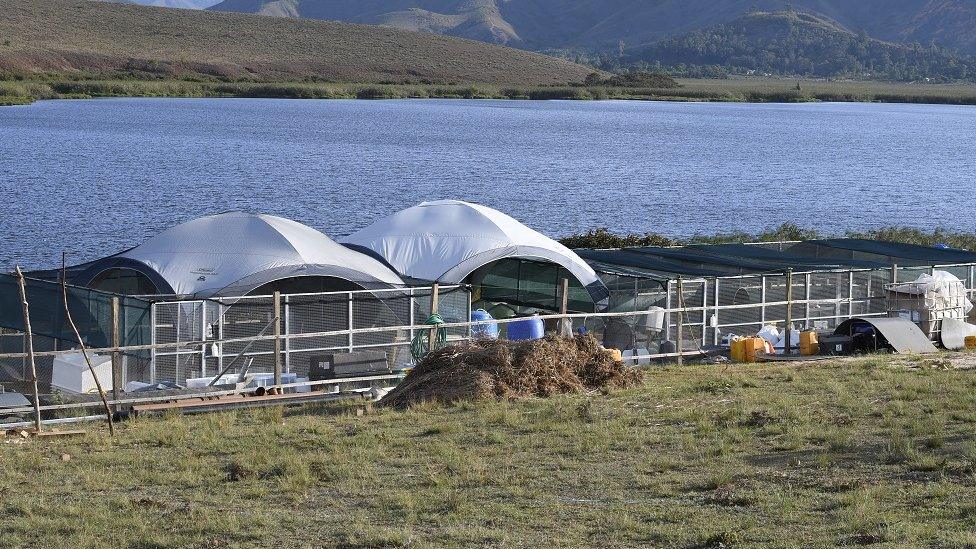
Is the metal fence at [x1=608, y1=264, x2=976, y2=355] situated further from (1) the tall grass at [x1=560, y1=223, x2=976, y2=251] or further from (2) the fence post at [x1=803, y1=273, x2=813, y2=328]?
(1) the tall grass at [x1=560, y1=223, x2=976, y2=251]

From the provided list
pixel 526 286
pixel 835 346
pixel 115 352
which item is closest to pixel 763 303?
pixel 835 346

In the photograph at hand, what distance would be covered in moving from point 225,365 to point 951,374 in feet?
36.4

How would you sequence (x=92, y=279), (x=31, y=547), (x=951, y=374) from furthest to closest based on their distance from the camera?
1. (x=92, y=279)
2. (x=951, y=374)
3. (x=31, y=547)

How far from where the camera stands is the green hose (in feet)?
69.3

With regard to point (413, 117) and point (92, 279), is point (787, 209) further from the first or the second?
point (413, 117)

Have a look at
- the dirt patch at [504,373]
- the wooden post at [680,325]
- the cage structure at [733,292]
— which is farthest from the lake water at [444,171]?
the dirt patch at [504,373]

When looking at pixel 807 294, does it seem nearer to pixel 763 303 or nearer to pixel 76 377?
pixel 763 303

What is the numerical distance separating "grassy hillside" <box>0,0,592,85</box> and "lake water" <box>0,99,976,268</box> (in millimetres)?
5552

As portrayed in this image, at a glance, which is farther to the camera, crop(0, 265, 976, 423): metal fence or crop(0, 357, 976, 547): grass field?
crop(0, 265, 976, 423): metal fence

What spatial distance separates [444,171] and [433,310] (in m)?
64.1

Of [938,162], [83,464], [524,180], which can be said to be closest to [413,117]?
[938,162]

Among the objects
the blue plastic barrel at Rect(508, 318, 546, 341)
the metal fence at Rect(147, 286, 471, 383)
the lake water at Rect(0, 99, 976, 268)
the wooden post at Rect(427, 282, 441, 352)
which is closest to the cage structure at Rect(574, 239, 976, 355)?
the blue plastic barrel at Rect(508, 318, 546, 341)

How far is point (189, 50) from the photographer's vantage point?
6762 inches

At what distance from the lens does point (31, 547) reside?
11070 mm
